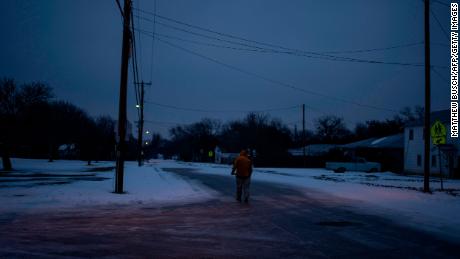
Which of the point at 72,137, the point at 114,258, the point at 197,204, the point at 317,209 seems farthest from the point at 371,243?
the point at 72,137

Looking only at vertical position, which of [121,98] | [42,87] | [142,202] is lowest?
[142,202]

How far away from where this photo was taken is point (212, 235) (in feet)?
32.3

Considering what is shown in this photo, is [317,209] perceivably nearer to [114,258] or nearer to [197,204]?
[197,204]

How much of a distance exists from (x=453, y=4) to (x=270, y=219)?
16.4 meters

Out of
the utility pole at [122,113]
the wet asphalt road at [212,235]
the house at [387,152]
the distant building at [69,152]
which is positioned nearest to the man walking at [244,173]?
the wet asphalt road at [212,235]

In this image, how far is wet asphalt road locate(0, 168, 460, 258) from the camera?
8.09 m

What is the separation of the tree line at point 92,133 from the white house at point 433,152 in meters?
20.0

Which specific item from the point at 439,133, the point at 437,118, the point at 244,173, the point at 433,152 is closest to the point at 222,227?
the point at 244,173

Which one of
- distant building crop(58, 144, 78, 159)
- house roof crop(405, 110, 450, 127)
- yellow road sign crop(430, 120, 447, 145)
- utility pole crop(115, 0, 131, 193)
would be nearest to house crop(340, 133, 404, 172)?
house roof crop(405, 110, 450, 127)

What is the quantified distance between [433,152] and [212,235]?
44035mm

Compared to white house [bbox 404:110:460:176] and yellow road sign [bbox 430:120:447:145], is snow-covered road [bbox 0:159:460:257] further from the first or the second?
white house [bbox 404:110:460:176]

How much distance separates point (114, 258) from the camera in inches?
295

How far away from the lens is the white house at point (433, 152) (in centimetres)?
4578

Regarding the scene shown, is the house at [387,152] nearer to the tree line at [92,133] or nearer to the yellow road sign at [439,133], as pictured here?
the tree line at [92,133]
